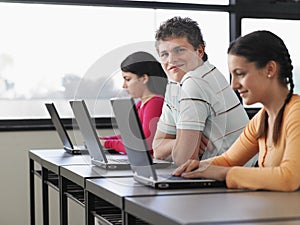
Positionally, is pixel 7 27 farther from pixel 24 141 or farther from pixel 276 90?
pixel 276 90

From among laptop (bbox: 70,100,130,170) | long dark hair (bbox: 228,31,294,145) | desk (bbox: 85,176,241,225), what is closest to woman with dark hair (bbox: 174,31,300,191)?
long dark hair (bbox: 228,31,294,145)

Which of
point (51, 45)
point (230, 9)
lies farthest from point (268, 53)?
point (230, 9)

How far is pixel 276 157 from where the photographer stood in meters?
1.79

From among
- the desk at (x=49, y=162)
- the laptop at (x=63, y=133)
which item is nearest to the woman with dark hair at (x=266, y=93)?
the desk at (x=49, y=162)

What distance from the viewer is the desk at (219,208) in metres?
1.26

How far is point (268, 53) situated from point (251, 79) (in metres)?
0.09

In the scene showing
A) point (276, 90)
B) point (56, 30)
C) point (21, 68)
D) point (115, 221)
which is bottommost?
point (115, 221)

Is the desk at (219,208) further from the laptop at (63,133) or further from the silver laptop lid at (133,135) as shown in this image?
the laptop at (63,133)

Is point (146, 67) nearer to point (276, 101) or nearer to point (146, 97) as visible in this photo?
point (146, 97)

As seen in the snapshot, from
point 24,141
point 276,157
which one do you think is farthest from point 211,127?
point 24,141

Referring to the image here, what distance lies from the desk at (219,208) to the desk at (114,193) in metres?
0.05

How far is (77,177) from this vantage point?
84.0 inches

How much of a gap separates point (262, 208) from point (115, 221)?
0.70m

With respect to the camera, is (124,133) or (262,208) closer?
(262,208)
